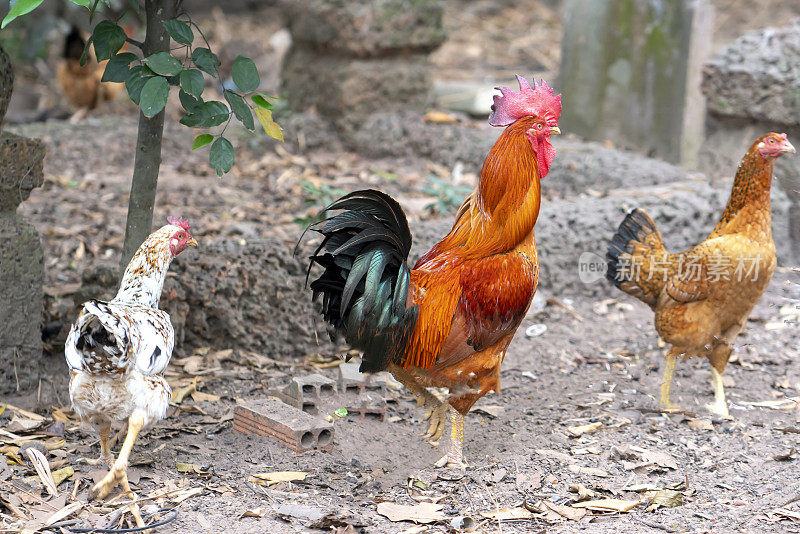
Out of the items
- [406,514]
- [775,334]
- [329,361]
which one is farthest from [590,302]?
[406,514]

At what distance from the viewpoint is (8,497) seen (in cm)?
321

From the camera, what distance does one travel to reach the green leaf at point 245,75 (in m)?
3.47

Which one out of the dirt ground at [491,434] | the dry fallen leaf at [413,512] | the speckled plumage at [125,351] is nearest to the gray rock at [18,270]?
the dirt ground at [491,434]

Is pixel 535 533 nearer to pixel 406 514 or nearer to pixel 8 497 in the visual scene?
pixel 406 514

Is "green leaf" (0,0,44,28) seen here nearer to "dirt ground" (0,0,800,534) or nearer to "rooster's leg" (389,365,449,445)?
"dirt ground" (0,0,800,534)

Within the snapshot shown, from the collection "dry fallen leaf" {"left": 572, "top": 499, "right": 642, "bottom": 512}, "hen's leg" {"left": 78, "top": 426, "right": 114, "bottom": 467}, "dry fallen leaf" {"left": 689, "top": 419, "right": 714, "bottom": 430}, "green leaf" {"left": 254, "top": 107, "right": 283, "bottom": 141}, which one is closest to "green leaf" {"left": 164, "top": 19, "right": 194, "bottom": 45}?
"green leaf" {"left": 254, "top": 107, "right": 283, "bottom": 141}

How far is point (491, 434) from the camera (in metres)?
4.29

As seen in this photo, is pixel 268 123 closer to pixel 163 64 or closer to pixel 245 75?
pixel 245 75

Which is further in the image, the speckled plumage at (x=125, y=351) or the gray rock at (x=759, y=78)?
the gray rock at (x=759, y=78)

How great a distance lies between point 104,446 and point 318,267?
1.81 meters

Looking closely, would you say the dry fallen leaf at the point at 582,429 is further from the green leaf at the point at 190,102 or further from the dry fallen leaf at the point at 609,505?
the green leaf at the point at 190,102

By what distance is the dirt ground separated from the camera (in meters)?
3.39

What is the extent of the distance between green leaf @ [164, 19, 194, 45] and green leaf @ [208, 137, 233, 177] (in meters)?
0.45

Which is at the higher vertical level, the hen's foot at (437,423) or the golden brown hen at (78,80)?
the golden brown hen at (78,80)
